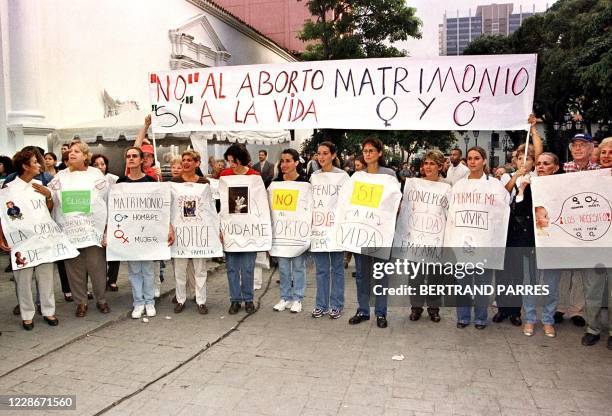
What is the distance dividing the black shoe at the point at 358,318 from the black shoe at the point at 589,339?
2.13m

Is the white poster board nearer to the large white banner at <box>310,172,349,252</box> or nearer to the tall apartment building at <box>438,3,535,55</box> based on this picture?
the large white banner at <box>310,172,349,252</box>

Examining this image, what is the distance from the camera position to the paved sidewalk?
3.63m

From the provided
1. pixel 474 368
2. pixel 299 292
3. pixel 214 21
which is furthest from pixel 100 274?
pixel 214 21

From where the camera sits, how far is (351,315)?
19.1 feet

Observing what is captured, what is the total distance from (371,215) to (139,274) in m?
2.75

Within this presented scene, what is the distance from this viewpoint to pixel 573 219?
486 centimetres

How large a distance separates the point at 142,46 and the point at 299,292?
12.5 m

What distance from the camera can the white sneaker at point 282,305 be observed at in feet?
19.6

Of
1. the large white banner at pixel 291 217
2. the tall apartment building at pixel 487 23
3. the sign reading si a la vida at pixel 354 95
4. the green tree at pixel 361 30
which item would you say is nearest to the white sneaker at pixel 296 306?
the large white banner at pixel 291 217

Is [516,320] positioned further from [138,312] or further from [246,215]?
[138,312]

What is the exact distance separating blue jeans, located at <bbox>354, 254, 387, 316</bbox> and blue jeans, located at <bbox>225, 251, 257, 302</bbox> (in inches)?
49.3

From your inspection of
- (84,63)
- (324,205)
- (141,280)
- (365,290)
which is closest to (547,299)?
(365,290)

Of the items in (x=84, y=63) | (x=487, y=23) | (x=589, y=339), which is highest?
(x=487, y=23)

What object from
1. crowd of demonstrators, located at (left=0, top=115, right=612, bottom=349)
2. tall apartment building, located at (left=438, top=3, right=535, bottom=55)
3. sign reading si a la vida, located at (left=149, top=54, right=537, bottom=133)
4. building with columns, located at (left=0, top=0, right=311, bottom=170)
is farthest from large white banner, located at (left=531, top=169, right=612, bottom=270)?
tall apartment building, located at (left=438, top=3, right=535, bottom=55)
